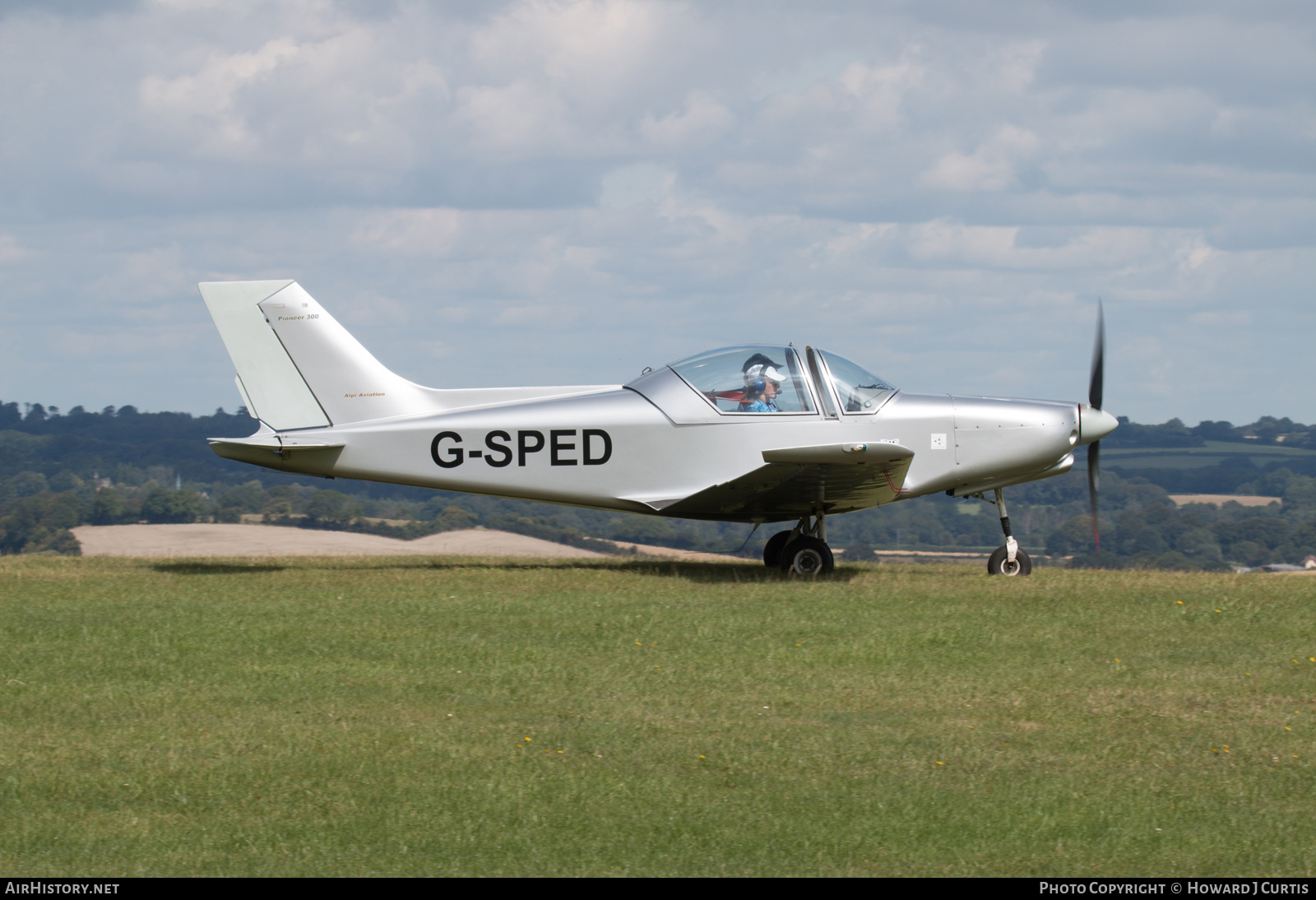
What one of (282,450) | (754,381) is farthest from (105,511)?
(754,381)

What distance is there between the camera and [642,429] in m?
13.1

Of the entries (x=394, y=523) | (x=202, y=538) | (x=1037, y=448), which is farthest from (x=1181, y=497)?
(x=1037, y=448)

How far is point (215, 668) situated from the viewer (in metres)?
8.40

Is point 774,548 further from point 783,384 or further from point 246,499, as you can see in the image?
point 246,499

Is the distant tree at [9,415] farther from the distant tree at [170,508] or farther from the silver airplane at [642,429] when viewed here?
the silver airplane at [642,429]

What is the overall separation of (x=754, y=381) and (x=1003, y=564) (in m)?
3.32

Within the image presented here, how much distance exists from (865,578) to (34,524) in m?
35.4

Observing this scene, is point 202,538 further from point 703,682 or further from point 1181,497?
point 1181,497

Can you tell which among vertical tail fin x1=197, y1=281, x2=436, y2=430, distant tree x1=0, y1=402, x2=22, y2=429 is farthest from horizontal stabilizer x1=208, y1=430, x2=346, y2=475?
distant tree x1=0, y1=402, x2=22, y2=429

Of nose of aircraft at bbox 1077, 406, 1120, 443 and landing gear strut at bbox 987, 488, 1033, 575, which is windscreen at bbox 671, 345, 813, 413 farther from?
nose of aircraft at bbox 1077, 406, 1120, 443

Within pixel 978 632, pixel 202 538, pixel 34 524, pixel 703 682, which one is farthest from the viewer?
pixel 34 524

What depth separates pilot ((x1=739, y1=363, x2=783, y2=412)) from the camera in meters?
12.9

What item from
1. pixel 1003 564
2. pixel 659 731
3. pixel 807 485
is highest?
pixel 807 485

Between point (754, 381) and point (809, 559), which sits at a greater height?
point (754, 381)
